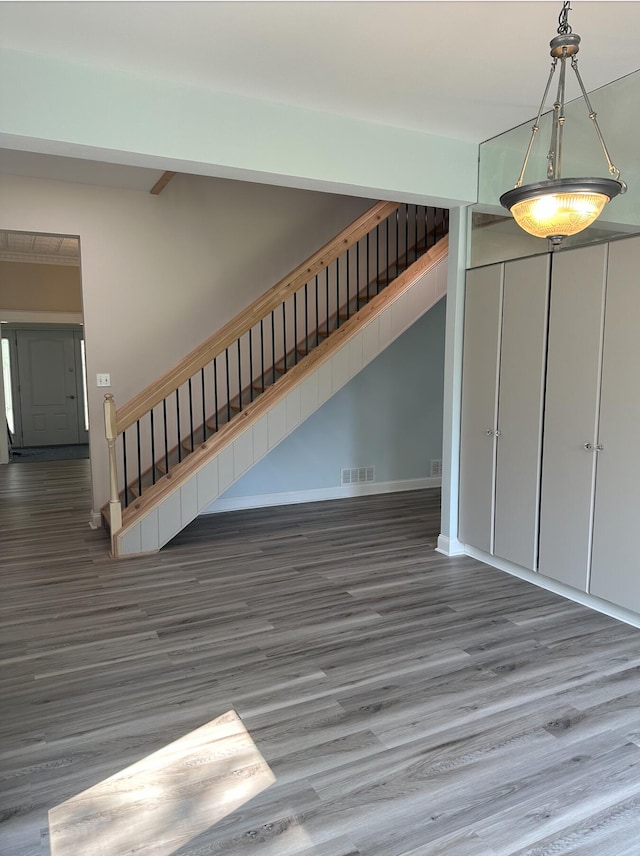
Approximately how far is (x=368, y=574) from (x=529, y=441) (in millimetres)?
1431

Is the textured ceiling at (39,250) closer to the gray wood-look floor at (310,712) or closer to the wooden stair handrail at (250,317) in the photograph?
the wooden stair handrail at (250,317)

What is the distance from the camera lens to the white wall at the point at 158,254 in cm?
517

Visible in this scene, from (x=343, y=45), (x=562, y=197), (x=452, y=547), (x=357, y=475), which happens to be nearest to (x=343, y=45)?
(x=343, y=45)

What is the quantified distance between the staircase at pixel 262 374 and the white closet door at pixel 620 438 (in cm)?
228

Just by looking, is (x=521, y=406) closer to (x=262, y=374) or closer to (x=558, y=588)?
(x=558, y=588)

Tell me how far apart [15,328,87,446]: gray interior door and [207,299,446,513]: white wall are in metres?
6.26

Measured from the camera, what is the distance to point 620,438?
327 centimetres

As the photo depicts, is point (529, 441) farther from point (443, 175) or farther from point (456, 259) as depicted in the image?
point (443, 175)

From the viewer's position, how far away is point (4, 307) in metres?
8.75

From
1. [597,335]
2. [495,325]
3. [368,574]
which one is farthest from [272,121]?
[368,574]

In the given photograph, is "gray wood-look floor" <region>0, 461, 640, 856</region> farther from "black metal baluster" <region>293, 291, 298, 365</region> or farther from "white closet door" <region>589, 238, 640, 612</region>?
"black metal baluster" <region>293, 291, 298, 365</region>

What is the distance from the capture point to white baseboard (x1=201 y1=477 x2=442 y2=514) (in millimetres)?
5867

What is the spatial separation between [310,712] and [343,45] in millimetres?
3016

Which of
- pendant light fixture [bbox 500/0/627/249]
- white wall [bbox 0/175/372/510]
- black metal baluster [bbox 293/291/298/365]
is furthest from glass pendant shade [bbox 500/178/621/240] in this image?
white wall [bbox 0/175/372/510]
